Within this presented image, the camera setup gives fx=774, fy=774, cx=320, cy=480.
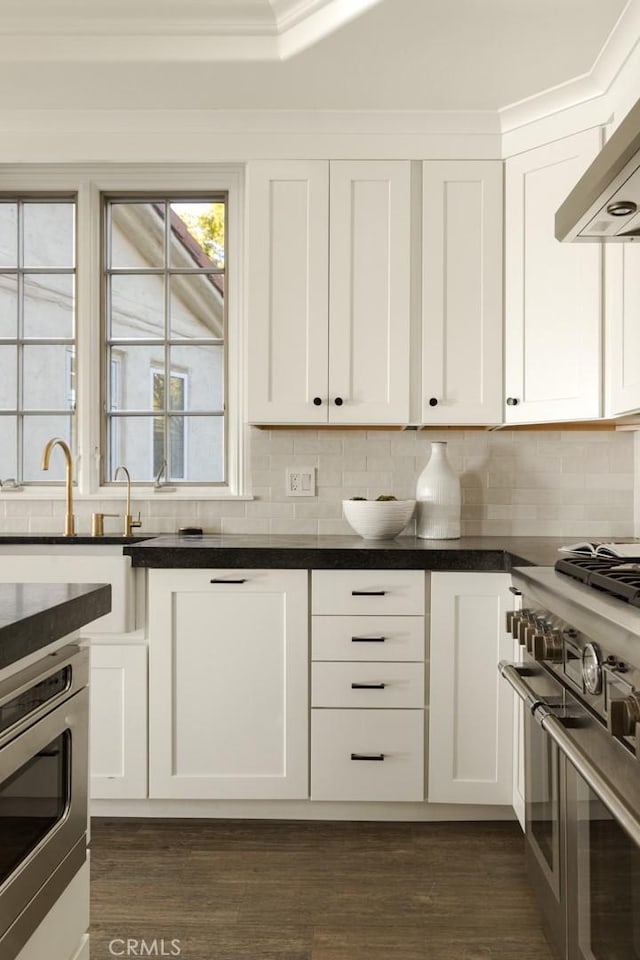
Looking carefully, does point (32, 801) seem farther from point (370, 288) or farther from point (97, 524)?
point (370, 288)

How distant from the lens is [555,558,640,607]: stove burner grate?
139 cm

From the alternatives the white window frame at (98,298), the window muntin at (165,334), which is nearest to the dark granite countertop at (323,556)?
the white window frame at (98,298)

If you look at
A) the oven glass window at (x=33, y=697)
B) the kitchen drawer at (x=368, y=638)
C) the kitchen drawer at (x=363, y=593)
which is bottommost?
the kitchen drawer at (x=368, y=638)

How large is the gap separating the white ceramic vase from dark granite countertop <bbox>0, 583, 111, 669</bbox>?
5.75 feet

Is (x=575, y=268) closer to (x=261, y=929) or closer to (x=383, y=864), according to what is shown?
(x=383, y=864)

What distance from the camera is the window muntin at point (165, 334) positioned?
3.29m

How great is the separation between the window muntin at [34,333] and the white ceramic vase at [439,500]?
1.51 metres

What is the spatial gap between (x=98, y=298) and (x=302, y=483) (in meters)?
1.16

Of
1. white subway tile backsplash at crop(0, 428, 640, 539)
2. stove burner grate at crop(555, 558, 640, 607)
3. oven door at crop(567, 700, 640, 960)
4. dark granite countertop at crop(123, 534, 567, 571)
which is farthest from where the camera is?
white subway tile backsplash at crop(0, 428, 640, 539)

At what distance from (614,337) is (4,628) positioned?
2210 millimetres

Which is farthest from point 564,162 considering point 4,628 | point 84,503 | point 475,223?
point 4,628

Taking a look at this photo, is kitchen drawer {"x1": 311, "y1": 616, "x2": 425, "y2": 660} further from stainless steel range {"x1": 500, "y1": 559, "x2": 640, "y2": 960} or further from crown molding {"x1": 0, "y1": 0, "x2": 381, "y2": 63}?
crown molding {"x1": 0, "y1": 0, "x2": 381, "y2": 63}

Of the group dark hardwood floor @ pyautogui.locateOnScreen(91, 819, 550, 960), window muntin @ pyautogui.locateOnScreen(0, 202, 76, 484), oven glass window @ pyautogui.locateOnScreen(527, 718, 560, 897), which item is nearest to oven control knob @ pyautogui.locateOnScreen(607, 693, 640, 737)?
oven glass window @ pyautogui.locateOnScreen(527, 718, 560, 897)

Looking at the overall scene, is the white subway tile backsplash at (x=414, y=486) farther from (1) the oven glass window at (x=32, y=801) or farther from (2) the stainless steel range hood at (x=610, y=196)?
(1) the oven glass window at (x=32, y=801)
